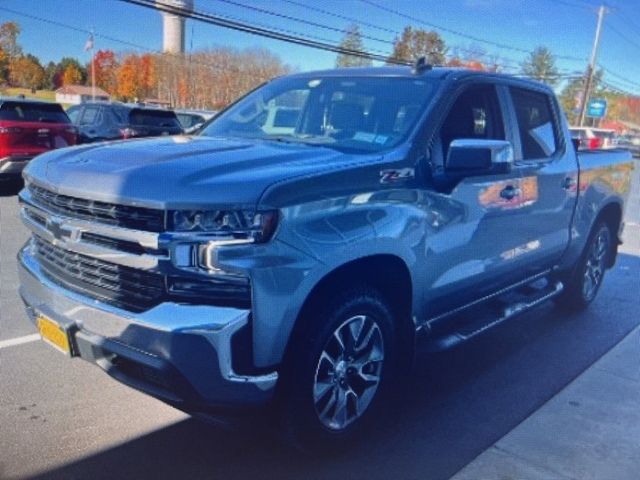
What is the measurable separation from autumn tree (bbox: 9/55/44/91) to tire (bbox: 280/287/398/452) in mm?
81485

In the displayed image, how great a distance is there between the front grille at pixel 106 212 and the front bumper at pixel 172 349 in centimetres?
35

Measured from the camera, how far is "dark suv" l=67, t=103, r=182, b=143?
1334cm

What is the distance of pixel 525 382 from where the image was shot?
4.26m

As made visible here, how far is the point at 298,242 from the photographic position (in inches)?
104

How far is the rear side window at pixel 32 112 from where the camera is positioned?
10766 mm

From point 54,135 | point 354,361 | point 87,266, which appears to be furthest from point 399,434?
point 54,135

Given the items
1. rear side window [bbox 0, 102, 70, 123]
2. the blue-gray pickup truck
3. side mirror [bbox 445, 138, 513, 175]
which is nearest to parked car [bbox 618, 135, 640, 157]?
rear side window [bbox 0, 102, 70, 123]

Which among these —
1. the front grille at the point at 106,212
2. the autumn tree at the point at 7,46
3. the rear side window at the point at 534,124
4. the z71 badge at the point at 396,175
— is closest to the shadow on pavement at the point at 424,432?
the front grille at the point at 106,212

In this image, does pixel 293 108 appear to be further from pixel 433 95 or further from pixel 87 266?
pixel 87 266

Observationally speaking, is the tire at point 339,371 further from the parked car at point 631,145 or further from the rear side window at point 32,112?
the parked car at point 631,145

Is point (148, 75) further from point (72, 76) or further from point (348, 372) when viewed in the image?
point (348, 372)

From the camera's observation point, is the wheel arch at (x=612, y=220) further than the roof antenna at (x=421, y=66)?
Yes

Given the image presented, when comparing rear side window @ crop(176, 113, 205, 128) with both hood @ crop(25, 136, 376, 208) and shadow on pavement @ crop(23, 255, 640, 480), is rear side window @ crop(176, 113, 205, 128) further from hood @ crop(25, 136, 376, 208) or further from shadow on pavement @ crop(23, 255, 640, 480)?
hood @ crop(25, 136, 376, 208)

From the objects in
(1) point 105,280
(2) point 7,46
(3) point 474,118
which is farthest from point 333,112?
(2) point 7,46
